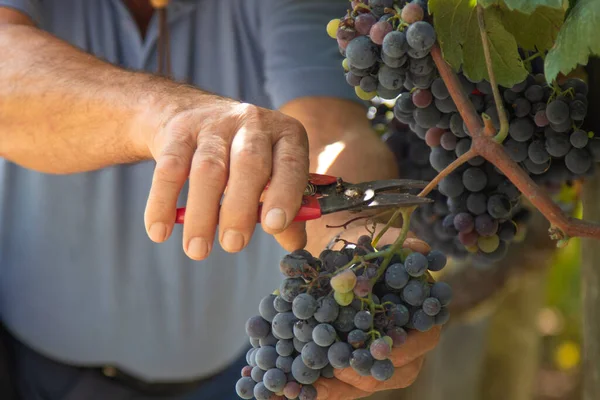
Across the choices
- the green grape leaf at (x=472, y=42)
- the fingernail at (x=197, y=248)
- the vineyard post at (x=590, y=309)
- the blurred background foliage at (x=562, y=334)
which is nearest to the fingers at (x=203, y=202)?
the fingernail at (x=197, y=248)

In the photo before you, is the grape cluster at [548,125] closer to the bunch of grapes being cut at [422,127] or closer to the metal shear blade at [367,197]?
the bunch of grapes being cut at [422,127]

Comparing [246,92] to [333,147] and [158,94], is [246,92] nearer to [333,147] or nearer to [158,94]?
[333,147]

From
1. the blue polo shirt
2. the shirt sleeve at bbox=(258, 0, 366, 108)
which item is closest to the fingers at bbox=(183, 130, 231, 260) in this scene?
the shirt sleeve at bbox=(258, 0, 366, 108)

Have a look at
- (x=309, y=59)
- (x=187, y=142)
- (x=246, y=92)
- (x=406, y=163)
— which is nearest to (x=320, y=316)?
(x=187, y=142)

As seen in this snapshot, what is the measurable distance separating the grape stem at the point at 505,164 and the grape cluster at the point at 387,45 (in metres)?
0.03

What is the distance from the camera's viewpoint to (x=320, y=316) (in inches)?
33.6

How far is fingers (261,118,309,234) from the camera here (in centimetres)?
86

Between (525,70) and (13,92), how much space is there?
917mm

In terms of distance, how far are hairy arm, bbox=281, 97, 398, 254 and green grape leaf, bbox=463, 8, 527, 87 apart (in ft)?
1.25

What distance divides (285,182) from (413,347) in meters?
0.27

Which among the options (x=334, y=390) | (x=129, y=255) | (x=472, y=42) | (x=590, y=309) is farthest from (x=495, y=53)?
(x=129, y=255)

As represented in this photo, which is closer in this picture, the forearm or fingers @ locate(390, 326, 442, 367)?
fingers @ locate(390, 326, 442, 367)

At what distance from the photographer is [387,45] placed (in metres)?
0.84

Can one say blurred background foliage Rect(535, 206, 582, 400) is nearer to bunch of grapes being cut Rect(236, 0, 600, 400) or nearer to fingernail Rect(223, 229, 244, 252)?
bunch of grapes being cut Rect(236, 0, 600, 400)
